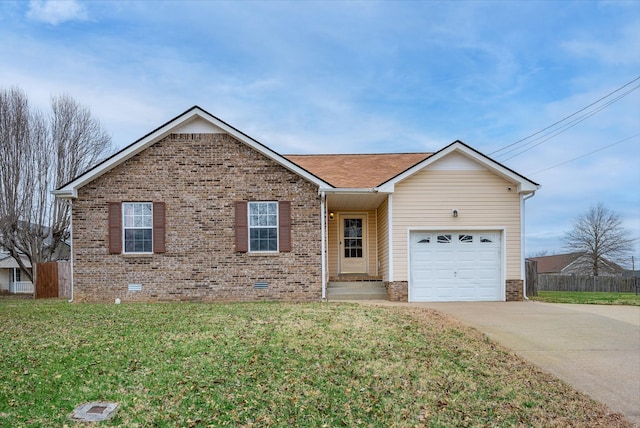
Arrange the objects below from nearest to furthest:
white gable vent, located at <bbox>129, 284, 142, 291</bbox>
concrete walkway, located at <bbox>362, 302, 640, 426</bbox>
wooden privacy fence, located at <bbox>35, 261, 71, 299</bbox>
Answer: concrete walkway, located at <bbox>362, 302, 640, 426</bbox>, white gable vent, located at <bbox>129, 284, 142, 291</bbox>, wooden privacy fence, located at <bbox>35, 261, 71, 299</bbox>

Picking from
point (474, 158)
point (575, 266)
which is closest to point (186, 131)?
point (474, 158)

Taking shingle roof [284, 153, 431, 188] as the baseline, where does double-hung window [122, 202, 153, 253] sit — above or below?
below

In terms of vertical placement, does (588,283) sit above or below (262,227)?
below

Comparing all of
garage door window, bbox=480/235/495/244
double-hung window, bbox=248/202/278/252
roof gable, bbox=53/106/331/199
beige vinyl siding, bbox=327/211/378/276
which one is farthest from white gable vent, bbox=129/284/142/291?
garage door window, bbox=480/235/495/244

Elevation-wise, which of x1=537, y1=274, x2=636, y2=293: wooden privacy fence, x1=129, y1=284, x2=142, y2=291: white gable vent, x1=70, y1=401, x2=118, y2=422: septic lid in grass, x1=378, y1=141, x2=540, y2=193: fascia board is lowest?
x1=537, y1=274, x2=636, y2=293: wooden privacy fence

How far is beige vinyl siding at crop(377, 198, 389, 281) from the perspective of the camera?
14.8 m

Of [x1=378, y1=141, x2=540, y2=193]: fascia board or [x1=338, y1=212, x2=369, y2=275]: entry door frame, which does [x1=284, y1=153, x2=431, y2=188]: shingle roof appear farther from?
[x1=338, y1=212, x2=369, y2=275]: entry door frame

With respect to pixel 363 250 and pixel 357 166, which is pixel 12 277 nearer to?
pixel 363 250

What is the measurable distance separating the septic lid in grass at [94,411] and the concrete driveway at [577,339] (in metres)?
5.68

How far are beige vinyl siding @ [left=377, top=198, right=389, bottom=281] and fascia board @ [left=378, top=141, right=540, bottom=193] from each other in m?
0.92

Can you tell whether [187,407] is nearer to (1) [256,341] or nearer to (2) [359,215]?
(1) [256,341]

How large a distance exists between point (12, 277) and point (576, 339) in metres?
38.9

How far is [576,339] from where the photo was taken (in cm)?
890

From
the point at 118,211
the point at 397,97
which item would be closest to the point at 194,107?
the point at 118,211
